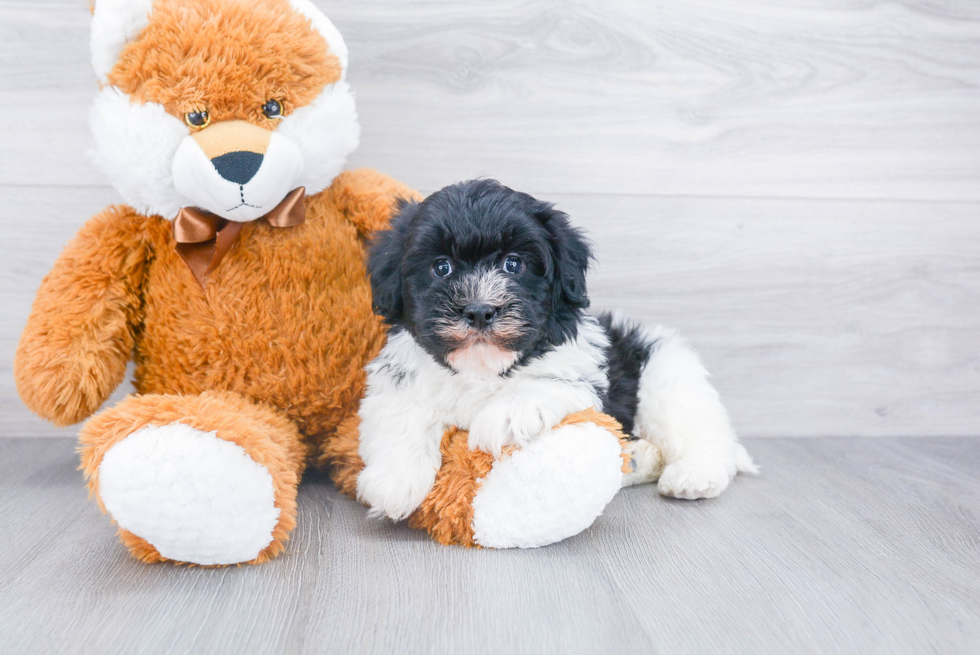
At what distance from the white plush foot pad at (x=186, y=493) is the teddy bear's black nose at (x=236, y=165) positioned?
0.45 metres

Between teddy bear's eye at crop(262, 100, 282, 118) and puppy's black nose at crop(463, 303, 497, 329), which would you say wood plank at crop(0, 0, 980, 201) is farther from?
puppy's black nose at crop(463, 303, 497, 329)

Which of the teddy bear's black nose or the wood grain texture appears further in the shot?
the teddy bear's black nose

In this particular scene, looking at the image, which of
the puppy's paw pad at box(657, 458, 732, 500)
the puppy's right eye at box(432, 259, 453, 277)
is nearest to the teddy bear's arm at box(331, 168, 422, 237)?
the puppy's right eye at box(432, 259, 453, 277)

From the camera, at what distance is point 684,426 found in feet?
4.87

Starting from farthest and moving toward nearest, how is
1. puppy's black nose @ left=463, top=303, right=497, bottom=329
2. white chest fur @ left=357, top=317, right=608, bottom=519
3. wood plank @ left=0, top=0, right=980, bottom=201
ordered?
wood plank @ left=0, top=0, right=980, bottom=201 < white chest fur @ left=357, top=317, right=608, bottom=519 < puppy's black nose @ left=463, top=303, right=497, bottom=329

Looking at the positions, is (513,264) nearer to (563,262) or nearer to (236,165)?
(563,262)

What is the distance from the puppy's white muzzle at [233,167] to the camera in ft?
4.09

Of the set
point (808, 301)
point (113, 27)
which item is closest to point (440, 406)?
point (113, 27)

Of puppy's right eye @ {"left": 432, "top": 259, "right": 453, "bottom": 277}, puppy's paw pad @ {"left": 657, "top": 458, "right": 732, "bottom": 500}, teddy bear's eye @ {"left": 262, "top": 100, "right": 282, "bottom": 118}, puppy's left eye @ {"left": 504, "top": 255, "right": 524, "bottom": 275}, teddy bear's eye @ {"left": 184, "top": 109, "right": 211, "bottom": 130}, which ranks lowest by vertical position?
puppy's paw pad @ {"left": 657, "top": 458, "right": 732, "bottom": 500}

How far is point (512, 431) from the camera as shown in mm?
1164

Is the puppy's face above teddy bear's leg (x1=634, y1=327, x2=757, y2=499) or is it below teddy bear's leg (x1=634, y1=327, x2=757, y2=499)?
above

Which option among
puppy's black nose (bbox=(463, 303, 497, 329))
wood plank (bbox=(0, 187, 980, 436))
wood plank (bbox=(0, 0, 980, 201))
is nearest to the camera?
puppy's black nose (bbox=(463, 303, 497, 329))

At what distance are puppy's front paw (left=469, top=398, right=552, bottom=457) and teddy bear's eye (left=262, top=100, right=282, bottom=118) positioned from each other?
681 millimetres

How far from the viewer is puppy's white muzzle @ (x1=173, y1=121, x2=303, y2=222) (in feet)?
4.09
